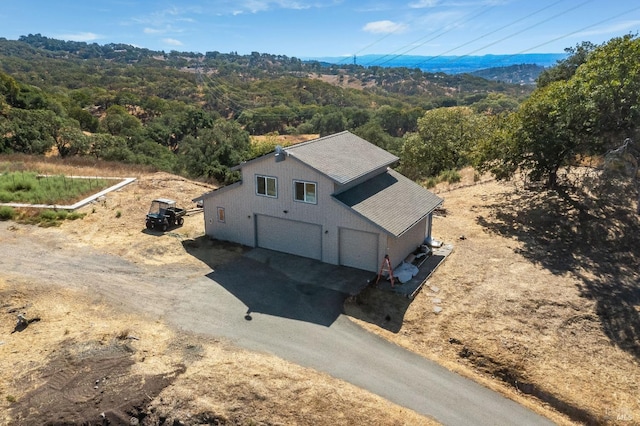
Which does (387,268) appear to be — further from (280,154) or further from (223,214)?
(223,214)

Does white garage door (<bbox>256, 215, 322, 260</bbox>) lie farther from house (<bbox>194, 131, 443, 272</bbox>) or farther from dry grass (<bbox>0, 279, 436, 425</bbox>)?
dry grass (<bbox>0, 279, 436, 425</bbox>)

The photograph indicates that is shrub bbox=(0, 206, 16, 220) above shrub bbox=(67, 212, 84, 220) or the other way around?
above

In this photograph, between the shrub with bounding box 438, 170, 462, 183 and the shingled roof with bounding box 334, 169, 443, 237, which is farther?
the shrub with bounding box 438, 170, 462, 183

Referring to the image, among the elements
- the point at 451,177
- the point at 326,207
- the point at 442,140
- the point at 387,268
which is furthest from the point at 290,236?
the point at 442,140

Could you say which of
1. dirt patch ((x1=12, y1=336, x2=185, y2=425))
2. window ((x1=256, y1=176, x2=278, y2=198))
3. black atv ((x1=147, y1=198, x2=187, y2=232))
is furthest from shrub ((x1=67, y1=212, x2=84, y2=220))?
dirt patch ((x1=12, y1=336, x2=185, y2=425))

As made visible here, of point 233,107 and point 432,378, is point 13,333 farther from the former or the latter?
point 233,107

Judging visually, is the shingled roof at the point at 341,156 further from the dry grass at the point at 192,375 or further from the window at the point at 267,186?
the dry grass at the point at 192,375

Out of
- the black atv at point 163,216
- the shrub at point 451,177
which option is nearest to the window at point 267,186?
the black atv at point 163,216
